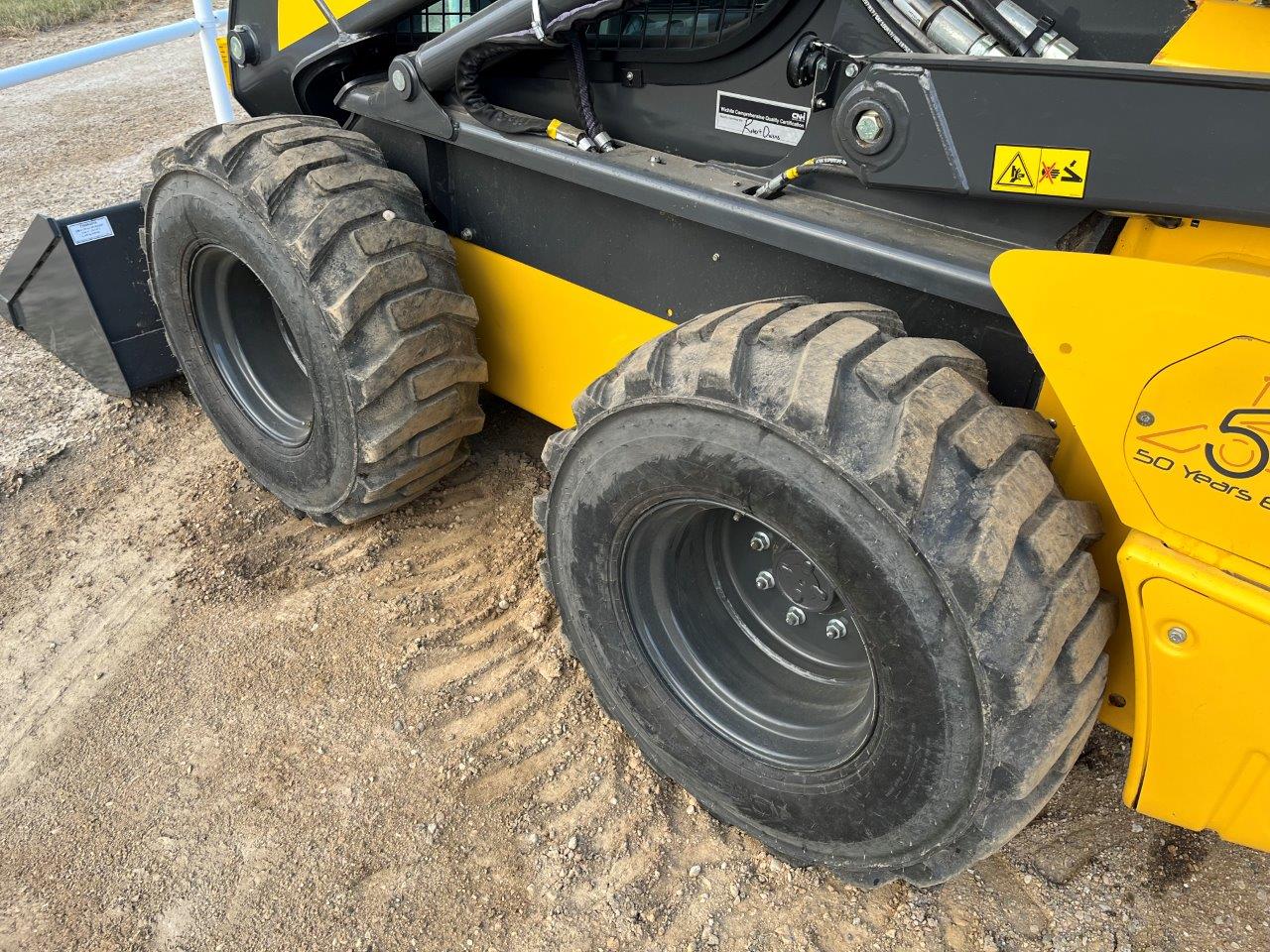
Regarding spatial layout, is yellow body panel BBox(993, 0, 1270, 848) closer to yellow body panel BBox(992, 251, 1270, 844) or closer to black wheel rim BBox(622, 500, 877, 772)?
yellow body panel BBox(992, 251, 1270, 844)

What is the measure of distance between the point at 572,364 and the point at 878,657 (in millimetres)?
1281

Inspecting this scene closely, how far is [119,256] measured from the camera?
351 centimetres

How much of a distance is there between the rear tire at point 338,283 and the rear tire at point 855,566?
2.23 feet

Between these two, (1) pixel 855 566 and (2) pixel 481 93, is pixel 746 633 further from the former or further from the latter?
(2) pixel 481 93

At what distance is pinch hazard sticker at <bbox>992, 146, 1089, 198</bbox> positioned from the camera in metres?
1.57

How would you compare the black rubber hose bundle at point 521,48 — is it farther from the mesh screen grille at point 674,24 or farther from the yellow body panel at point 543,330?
the yellow body panel at point 543,330

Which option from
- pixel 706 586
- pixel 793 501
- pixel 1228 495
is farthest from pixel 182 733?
pixel 1228 495

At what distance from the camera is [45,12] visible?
995 cm

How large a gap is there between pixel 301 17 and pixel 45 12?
359 inches

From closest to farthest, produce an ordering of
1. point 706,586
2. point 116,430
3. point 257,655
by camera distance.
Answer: point 706,586, point 257,655, point 116,430

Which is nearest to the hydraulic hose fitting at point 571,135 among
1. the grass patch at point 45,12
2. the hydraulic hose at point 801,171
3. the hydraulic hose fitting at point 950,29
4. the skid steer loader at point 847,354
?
the skid steer loader at point 847,354

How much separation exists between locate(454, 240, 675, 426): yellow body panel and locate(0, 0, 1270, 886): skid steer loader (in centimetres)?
2

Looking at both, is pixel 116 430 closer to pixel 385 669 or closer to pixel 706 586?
pixel 385 669

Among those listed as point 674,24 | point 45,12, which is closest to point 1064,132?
point 674,24
